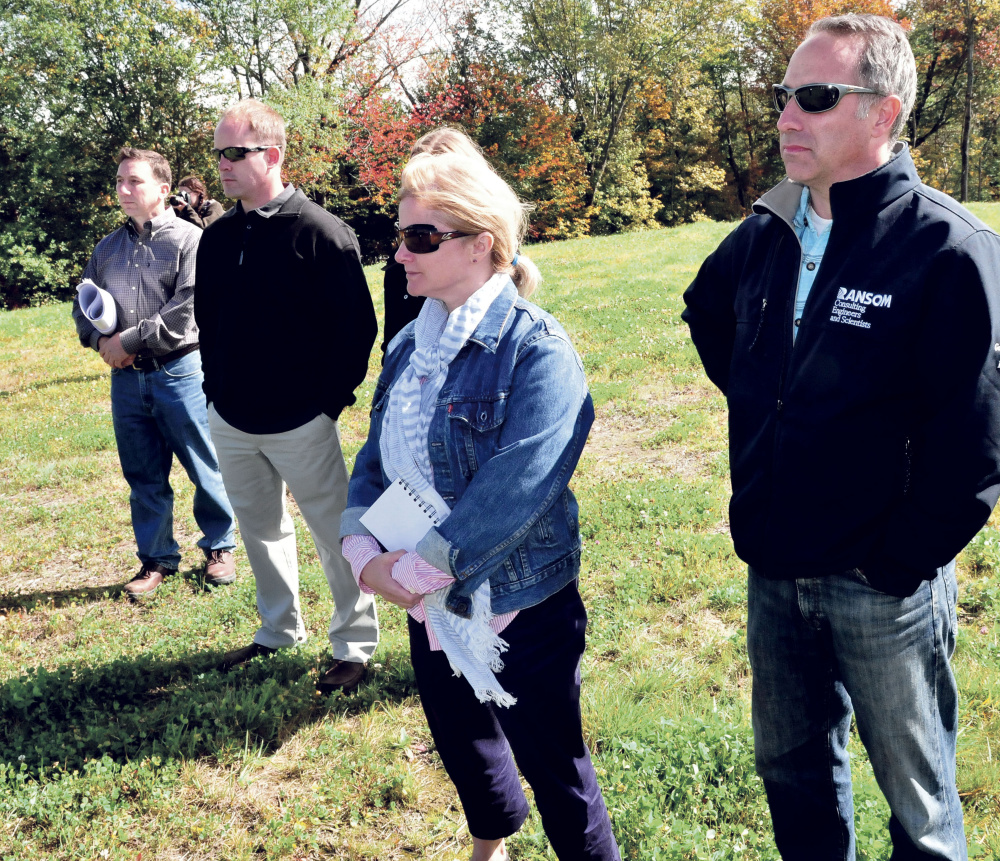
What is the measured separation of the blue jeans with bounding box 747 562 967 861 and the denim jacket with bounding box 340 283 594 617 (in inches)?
26.6

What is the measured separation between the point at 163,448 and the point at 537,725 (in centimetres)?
409

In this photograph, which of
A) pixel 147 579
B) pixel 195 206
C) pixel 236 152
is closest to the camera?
pixel 236 152

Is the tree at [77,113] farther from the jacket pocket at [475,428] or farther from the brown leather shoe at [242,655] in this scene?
the jacket pocket at [475,428]

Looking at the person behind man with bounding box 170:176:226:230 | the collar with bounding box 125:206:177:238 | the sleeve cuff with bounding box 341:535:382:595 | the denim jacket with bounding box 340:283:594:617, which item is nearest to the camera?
the denim jacket with bounding box 340:283:594:617

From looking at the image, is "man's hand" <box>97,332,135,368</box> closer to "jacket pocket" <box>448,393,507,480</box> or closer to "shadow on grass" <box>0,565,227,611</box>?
"shadow on grass" <box>0,565,227,611</box>

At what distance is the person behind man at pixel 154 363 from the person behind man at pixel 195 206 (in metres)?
2.23

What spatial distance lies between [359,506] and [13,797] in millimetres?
2158

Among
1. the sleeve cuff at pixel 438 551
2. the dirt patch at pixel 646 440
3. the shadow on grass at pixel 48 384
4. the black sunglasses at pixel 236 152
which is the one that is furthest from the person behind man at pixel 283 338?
the shadow on grass at pixel 48 384

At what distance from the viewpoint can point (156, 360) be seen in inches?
206

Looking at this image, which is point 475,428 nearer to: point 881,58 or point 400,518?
point 400,518

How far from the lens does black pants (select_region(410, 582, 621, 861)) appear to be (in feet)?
7.84

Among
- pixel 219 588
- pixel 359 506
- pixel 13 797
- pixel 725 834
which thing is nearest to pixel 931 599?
pixel 725 834

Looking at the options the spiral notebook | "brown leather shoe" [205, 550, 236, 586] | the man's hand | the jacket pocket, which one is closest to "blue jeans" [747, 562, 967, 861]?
the jacket pocket

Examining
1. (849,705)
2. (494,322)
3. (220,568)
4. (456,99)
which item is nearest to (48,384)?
(220,568)
